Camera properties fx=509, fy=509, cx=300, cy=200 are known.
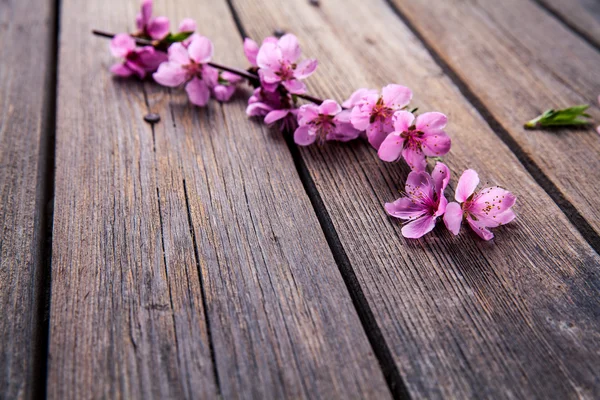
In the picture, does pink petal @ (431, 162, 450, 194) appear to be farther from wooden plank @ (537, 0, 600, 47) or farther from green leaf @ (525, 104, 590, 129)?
wooden plank @ (537, 0, 600, 47)

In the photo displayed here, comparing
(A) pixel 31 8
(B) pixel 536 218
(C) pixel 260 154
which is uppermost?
(B) pixel 536 218

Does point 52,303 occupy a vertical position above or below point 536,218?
below

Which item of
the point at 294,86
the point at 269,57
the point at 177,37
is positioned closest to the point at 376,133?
the point at 294,86

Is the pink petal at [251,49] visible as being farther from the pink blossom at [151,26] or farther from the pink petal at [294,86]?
the pink blossom at [151,26]

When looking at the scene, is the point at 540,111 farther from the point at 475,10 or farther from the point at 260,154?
the point at 260,154

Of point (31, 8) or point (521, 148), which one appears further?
point (31, 8)

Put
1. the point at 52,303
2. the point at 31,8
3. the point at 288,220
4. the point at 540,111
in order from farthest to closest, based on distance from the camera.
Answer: the point at 31,8 → the point at 540,111 → the point at 288,220 → the point at 52,303

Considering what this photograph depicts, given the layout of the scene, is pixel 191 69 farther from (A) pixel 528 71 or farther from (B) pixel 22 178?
(A) pixel 528 71

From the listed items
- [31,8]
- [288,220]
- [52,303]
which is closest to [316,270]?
[288,220]
